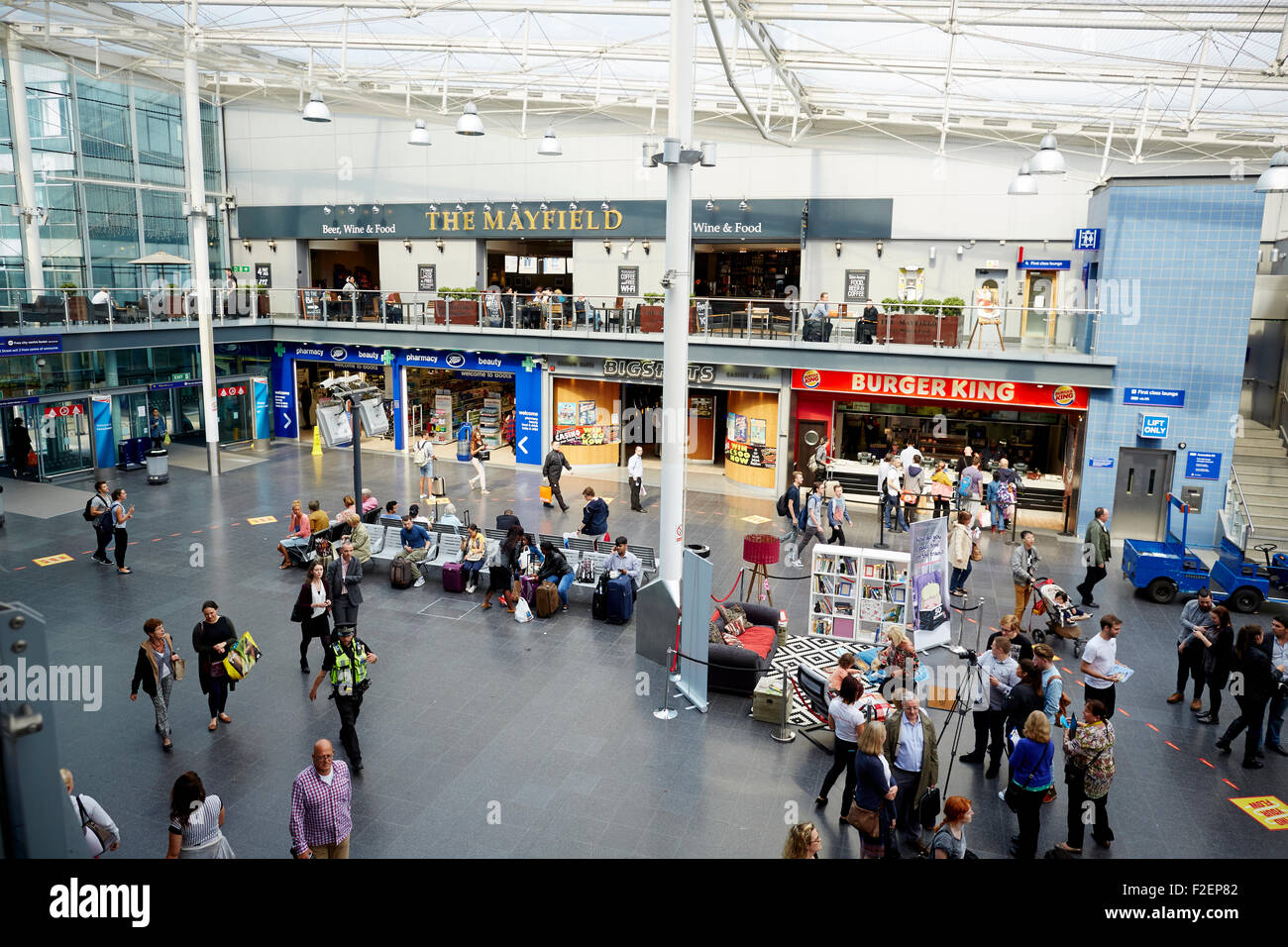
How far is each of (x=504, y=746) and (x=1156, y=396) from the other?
1553 centimetres

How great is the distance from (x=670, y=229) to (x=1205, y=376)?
42.1 ft

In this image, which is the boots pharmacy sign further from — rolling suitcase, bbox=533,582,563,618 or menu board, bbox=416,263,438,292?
menu board, bbox=416,263,438,292

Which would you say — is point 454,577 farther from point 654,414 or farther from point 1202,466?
point 1202,466

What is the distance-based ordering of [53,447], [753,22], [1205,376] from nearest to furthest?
[753,22] < [1205,376] < [53,447]

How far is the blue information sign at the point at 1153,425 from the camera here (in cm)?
1827

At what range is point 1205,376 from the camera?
1795 cm

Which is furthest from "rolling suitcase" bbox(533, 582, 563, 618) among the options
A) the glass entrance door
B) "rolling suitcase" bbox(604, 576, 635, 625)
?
the glass entrance door

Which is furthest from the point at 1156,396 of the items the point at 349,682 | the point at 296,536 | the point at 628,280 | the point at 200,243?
the point at 200,243

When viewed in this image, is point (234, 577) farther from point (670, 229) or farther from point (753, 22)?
point (753, 22)

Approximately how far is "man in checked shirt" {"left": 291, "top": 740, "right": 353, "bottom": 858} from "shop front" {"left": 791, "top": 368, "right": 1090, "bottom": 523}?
16416mm

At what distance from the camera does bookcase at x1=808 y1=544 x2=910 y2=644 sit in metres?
12.7
